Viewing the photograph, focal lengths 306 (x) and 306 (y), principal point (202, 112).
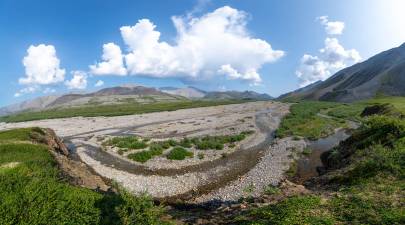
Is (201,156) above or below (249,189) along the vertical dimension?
above

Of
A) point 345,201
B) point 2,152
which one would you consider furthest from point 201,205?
point 2,152

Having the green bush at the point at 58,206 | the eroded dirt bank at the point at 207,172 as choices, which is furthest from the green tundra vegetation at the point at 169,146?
the green bush at the point at 58,206

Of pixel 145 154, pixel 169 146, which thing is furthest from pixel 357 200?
pixel 169 146

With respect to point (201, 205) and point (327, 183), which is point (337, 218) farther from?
point (201, 205)

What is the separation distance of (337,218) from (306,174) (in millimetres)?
20158

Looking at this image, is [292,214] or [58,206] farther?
[292,214]

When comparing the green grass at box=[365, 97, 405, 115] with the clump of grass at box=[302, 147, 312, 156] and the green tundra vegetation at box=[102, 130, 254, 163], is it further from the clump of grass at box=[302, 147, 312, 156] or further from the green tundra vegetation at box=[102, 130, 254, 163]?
the green tundra vegetation at box=[102, 130, 254, 163]

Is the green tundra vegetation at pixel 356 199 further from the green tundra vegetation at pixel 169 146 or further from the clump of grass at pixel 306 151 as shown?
the green tundra vegetation at pixel 169 146

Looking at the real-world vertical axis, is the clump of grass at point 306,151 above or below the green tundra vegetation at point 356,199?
below

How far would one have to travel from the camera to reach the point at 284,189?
24391mm

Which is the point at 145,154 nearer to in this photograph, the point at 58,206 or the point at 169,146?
the point at 169,146

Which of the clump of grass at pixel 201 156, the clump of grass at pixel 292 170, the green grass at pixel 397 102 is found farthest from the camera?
the green grass at pixel 397 102

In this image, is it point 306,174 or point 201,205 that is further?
point 306,174

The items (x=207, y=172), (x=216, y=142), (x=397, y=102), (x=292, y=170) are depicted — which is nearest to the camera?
(x=292, y=170)
